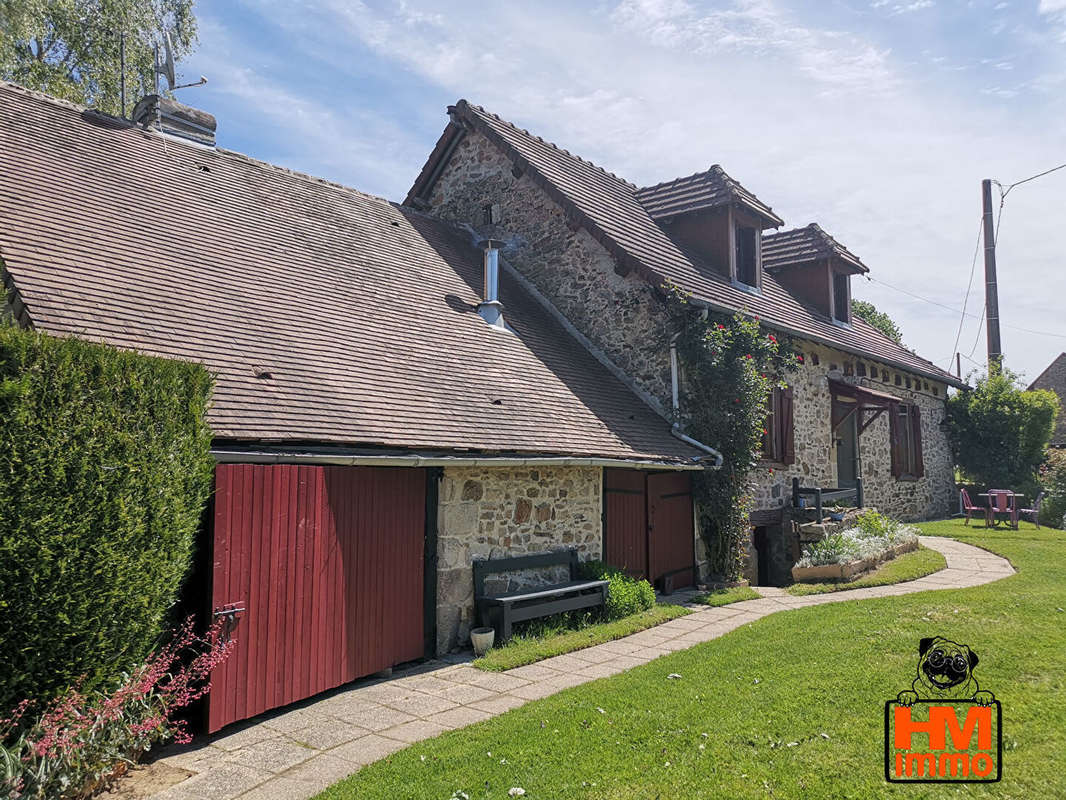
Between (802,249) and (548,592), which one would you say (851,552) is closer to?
(548,592)

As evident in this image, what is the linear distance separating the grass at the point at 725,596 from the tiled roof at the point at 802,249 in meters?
9.36

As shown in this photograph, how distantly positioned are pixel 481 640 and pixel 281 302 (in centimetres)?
432

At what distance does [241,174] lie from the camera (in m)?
11.5

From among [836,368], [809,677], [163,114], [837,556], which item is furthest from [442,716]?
[836,368]

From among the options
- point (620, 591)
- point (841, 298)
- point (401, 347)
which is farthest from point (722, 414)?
point (841, 298)

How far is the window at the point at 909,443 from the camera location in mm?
18984

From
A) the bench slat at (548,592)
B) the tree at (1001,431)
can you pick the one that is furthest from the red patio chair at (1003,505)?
the bench slat at (548,592)

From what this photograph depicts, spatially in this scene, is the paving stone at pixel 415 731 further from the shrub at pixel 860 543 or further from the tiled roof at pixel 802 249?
the tiled roof at pixel 802 249

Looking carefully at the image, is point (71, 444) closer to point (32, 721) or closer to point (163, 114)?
point (32, 721)

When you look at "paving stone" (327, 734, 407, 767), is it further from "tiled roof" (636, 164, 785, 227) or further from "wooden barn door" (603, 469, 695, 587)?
"tiled roof" (636, 164, 785, 227)

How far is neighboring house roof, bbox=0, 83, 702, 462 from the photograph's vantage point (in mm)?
6906

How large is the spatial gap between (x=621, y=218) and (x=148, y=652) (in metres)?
11.2

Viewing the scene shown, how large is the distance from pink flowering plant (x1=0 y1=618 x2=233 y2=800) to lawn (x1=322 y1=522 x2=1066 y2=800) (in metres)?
1.37

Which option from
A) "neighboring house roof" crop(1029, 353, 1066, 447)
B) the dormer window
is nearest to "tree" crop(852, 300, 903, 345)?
"neighboring house roof" crop(1029, 353, 1066, 447)
